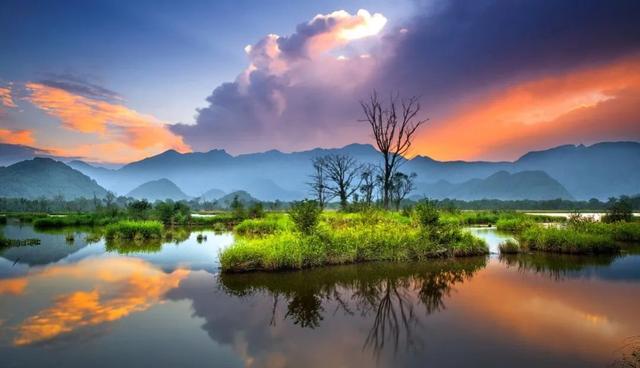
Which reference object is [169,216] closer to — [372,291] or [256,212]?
[256,212]

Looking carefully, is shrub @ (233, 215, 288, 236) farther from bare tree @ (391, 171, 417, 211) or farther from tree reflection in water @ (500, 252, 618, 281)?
bare tree @ (391, 171, 417, 211)

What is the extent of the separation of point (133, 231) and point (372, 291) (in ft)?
80.6

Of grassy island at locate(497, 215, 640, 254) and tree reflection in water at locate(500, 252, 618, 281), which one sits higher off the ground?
grassy island at locate(497, 215, 640, 254)

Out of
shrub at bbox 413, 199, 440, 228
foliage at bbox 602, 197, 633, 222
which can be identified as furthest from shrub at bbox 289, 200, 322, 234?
foliage at bbox 602, 197, 633, 222

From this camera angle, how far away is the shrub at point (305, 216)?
1950 centimetres

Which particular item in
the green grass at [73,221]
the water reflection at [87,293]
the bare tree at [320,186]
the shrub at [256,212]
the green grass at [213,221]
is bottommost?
the water reflection at [87,293]

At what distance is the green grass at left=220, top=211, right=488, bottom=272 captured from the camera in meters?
16.6

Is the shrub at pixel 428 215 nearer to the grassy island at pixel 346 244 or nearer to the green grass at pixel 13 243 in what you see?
the grassy island at pixel 346 244

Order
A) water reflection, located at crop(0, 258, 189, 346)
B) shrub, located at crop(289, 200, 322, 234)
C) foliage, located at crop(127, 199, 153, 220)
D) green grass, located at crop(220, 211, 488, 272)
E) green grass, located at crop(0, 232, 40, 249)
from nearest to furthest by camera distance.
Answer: water reflection, located at crop(0, 258, 189, 346), green grass, located at crop(220, 211, 488, 272), shrub, located at crop(289, 200, 322, 234), green grass, located at crop(0, 232, 40, 249), foliage, located at crop(127, 199, 153, 220)

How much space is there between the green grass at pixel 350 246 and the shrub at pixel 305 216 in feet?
1.15

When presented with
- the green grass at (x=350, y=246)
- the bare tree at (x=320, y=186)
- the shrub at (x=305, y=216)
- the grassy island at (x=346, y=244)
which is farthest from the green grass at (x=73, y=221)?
the grassy island at (x=346, y=244)

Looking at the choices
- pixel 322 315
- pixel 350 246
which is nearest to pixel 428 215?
pixel 350 246

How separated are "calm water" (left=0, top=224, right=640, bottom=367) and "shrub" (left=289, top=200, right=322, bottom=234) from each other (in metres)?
3.41

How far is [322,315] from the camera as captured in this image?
34.7ft
